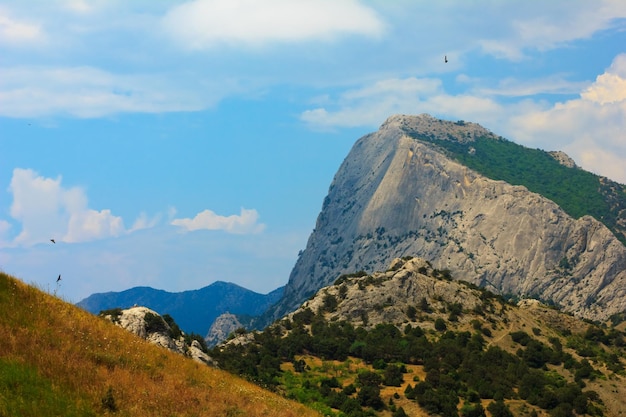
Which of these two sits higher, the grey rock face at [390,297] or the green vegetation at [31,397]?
the grey rock face at [390,297]

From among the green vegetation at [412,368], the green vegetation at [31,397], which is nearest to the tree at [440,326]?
the green vegetation at [412,368]

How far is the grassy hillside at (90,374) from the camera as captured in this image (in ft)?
76.5

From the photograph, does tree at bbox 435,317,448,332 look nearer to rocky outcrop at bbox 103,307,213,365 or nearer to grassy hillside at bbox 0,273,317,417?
rocky outcrop at bbox 103,307,213,365

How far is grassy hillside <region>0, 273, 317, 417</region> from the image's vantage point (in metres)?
23.3

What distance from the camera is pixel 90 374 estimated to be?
26.2 metres

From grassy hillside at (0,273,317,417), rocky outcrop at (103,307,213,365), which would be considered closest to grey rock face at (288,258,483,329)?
rocky outcrop at (103,307,213,365)

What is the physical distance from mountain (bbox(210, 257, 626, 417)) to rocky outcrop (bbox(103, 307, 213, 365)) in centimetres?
2032

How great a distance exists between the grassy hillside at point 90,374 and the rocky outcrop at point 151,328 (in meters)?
25.0

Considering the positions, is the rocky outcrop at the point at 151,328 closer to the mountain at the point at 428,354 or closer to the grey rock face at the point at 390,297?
the mountain at the point at 428,354

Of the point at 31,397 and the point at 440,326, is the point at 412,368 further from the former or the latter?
the point at 31,397

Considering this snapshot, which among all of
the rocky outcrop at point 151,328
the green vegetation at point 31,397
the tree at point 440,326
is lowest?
the green vegetation at point 31,397

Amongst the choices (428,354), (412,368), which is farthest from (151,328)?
(428,354)

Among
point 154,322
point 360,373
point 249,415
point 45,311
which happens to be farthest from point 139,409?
point 360,373

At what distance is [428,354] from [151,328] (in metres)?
64.5
